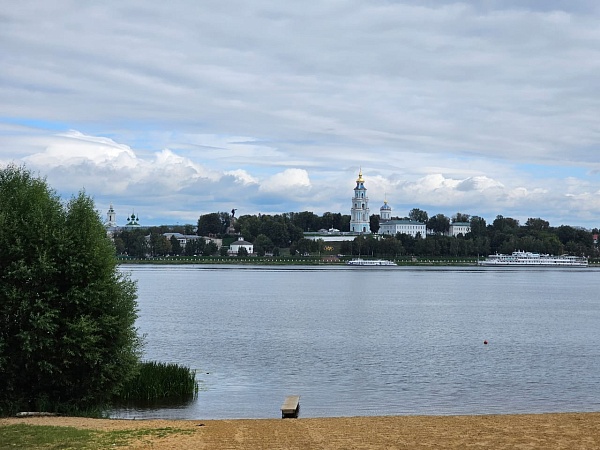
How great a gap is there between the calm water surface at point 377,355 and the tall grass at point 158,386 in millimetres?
873

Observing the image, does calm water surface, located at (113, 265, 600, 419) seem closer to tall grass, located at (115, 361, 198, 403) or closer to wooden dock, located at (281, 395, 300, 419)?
tall grass, located at (115, 361, 198, 403)

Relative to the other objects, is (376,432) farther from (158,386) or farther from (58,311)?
(158,386)

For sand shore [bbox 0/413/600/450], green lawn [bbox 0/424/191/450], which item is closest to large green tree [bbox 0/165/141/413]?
sand shore [bbox 0/413/600/450]

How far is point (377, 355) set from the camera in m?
43.9

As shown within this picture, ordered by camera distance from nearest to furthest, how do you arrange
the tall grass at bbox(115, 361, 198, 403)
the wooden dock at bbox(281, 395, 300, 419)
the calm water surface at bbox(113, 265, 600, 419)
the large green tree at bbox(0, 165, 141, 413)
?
A: 1. the large green tree at bbox(0, 165, 141, 413)
2. the wooden dock at bbox(281, 395, 300, 419)
3. the tall grass at bbox(115, 361, 198, 403)
4. the calm water surface at bbox(113, 265, 600, 419)

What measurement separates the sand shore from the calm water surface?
15.2 feet

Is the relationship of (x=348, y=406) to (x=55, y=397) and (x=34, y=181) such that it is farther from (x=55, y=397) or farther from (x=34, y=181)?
(x=34, y=181)

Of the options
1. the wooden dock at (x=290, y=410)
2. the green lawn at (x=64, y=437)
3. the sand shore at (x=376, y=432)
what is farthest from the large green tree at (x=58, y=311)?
the wooden dock at (x=290, y=410)

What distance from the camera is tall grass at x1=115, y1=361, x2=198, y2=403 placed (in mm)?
29281

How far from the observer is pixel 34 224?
25.8m

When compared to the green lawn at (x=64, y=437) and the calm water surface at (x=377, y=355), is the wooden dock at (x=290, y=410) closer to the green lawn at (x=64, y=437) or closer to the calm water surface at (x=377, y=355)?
the calm water surface at (x=377, y=355)

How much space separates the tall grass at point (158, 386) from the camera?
2928 cm

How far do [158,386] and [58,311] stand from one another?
610cm

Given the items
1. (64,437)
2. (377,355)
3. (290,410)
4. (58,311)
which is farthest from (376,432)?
(377,355)
